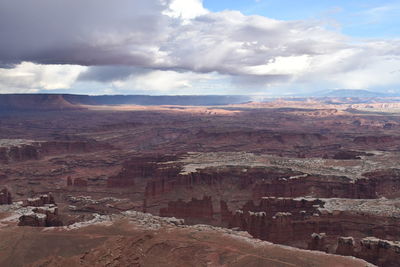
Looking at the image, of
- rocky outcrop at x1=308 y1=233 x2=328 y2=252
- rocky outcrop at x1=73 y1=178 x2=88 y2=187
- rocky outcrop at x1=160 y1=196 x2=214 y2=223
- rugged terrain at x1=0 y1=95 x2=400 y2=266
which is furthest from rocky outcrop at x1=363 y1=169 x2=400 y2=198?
rocky outcrop at x1=73 y1=178 x2=88 y2=187

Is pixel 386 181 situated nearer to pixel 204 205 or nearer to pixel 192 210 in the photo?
pixel 204 205

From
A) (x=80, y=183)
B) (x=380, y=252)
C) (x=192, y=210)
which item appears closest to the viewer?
(x=380, y=252)

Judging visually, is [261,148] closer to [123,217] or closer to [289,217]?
[289,217]

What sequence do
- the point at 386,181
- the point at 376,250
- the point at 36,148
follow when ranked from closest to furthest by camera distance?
the point at 376,250
the point at 386,181
the point at 36,148

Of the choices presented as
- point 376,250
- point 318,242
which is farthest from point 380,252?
point 318,242

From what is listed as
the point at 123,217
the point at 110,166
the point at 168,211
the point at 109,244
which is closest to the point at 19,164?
the point at 110,166

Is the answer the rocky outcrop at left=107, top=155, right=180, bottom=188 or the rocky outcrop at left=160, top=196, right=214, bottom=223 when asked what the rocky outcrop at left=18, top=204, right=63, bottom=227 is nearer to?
the rocky outcrop at left=160, top=196, right=214, bottom=223

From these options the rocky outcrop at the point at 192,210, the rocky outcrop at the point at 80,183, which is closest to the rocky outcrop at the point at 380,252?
the rocky outcrop at the point at 192,210

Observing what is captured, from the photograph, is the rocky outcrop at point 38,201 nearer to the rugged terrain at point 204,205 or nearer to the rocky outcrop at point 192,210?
the rugged terrain at point 204,205
